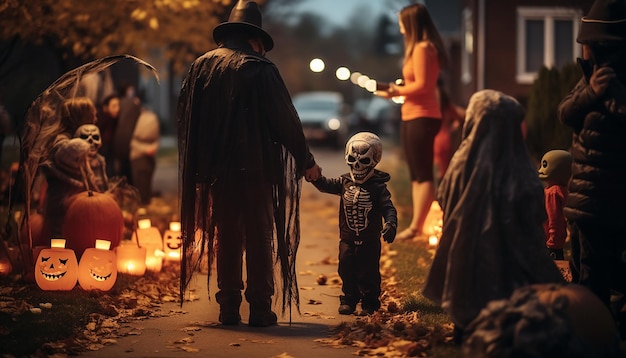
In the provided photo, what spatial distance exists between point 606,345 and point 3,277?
6.16m

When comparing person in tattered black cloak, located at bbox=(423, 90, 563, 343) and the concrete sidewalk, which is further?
the concrete sidewalk

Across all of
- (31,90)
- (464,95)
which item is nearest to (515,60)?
(464,95)

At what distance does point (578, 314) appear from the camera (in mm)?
7500

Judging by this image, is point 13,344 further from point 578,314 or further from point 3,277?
point 578,314

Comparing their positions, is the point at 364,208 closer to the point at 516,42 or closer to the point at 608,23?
the point at 608,23

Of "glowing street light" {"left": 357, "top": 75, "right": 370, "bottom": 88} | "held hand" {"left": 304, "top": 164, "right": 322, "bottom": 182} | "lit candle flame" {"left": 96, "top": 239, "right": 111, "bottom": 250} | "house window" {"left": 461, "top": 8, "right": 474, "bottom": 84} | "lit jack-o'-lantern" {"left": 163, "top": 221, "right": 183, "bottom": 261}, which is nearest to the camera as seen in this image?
"held hand" {"left": 304, "top": 164, "right": 322, "bottom": 182}

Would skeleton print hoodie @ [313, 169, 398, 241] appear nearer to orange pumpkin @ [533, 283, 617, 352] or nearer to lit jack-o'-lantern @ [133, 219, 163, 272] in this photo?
orange pumpkin @ [533, 283, 617, 352]

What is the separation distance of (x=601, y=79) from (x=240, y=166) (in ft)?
9.11

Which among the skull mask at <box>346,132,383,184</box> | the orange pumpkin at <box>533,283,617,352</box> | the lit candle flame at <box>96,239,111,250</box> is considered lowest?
the orange pumpkin at <box>533,283,617,352</box>

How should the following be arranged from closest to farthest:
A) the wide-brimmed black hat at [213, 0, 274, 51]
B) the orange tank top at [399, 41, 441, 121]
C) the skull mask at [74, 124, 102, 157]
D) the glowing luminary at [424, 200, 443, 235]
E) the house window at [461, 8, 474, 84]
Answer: the wide-brimmed black hat at [213, 0, 274, 51] → the skull mask at [74, 124, 102, 157] → the orange tank top at [399, 41, 441, 121] → the glowing luminary at [424, 200, 443, 235] → the house window at [461, 8, 474, 84]

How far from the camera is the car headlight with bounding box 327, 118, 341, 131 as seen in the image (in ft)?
128

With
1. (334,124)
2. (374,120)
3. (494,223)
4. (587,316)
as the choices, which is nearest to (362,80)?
(494,223)

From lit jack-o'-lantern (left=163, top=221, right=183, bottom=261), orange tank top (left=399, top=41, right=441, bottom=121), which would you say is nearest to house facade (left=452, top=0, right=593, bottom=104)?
orange tank top (left=399, top=41, right=441, bottom=121)

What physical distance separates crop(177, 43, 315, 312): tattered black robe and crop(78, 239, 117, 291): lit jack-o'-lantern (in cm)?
146
